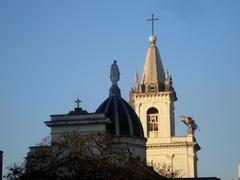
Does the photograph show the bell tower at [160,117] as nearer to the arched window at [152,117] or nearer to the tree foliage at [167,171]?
the arched window at [152,117]

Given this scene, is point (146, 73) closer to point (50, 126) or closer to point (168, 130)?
point (168, 130)

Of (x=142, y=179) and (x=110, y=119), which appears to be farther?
(x=110, y=119)

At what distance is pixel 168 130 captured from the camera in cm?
10588

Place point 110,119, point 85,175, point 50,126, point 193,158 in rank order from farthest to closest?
point 193,158
point 110,119
point 50,126
point 85,175

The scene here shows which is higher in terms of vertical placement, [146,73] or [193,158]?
[146,73]

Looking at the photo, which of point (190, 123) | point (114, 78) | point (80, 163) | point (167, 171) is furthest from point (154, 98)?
point (80, 163)

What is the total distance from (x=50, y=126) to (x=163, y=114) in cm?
4215

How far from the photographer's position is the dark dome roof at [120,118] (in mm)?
72125

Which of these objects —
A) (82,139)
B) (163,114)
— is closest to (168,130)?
(163,114)

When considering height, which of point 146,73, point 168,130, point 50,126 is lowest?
point 50,126

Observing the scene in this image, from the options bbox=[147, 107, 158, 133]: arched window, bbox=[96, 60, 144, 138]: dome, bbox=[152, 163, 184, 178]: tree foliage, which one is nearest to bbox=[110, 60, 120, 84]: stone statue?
bbox=[96, 60, 144, 138]: dome

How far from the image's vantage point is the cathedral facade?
104 metres

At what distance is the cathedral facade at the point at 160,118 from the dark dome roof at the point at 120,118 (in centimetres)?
2923

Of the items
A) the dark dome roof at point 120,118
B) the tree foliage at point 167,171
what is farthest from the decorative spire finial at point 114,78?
the tree foliage at point 167,171
